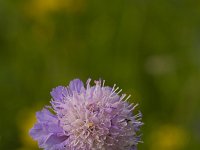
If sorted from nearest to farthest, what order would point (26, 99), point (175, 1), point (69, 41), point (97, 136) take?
point (97, 136), point (26, 99), point (69, 41), point (175, 1)

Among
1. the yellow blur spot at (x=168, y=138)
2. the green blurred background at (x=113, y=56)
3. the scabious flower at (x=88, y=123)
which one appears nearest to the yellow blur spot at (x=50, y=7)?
the green blurred background at (x=113, y=56)

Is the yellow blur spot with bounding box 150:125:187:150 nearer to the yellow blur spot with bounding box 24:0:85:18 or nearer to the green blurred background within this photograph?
the green blurred background

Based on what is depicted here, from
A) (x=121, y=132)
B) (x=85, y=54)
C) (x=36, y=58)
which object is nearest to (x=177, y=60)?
(x=85, y=54)

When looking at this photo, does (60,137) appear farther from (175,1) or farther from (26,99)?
(175,1)

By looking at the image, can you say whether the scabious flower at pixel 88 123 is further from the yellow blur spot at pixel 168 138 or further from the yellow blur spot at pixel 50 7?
the yellow blur spot at pixel 50 7

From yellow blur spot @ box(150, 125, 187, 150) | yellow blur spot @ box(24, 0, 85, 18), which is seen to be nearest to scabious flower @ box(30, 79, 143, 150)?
yellow blur spot @ box(150, 125, 187, 150)

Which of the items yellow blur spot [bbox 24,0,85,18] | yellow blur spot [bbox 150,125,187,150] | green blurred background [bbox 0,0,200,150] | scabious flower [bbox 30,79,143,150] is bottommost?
scabious flower [bbox 30,79,143,150]

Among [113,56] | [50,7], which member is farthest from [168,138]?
[50,7]
